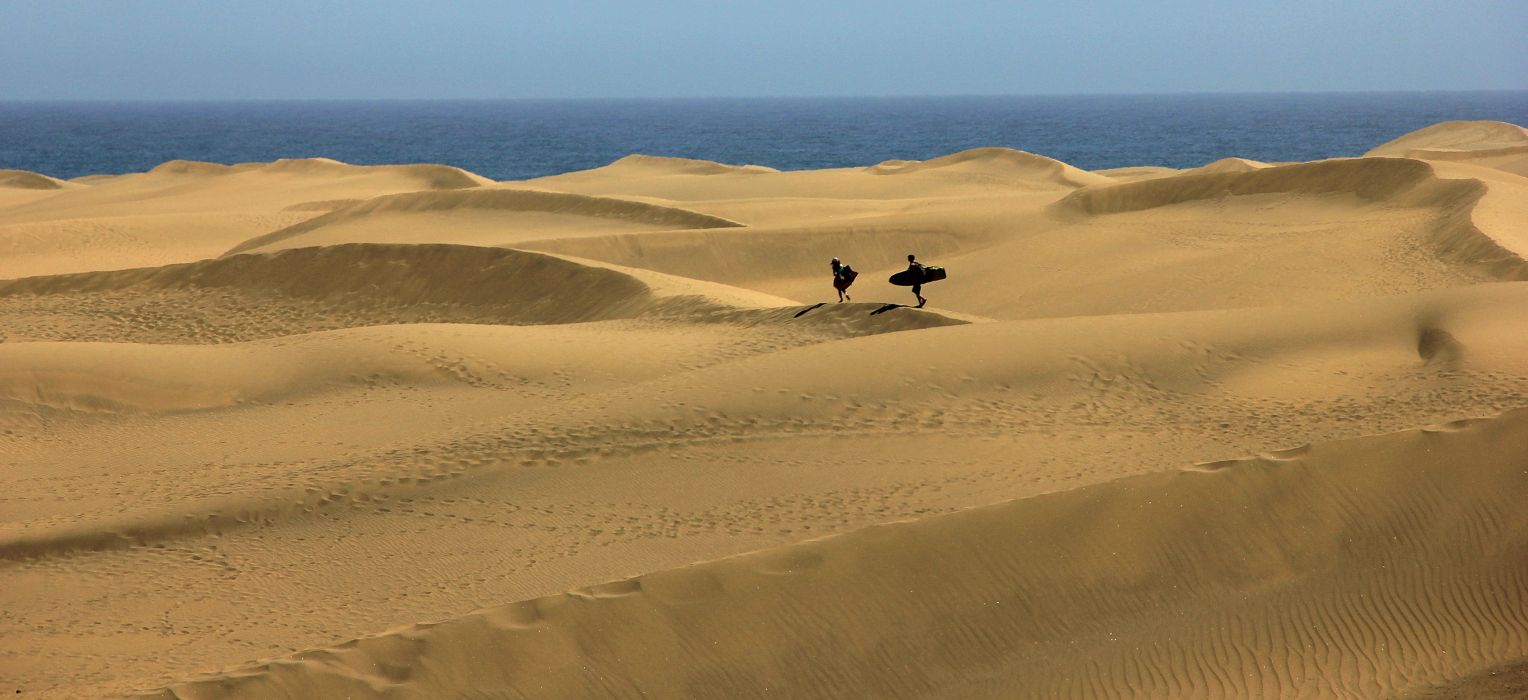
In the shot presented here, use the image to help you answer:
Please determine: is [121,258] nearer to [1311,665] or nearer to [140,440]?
[140,440]

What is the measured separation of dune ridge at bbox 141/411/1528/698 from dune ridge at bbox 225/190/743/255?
19.4 meters

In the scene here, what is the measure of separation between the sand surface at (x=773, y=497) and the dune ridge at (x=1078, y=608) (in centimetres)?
2

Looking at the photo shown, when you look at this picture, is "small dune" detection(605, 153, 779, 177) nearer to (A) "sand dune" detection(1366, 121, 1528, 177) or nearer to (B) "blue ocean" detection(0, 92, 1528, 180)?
(A) "sand dune" detection(1366, 121, 1528, 177)

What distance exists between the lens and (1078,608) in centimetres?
808

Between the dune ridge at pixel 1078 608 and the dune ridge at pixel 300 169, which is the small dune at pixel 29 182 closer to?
the dune ridge at pixel 300 169

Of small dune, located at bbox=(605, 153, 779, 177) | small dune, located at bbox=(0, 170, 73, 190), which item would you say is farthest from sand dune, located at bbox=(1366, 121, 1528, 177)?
small dune, located at bbox=(0, 170, 73, 190)

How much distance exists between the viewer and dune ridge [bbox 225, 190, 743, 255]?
27.7 metres

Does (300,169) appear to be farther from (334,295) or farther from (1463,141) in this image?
(1463,141)

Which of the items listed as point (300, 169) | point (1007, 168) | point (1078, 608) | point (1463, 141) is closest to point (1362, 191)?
point (1007, 168)

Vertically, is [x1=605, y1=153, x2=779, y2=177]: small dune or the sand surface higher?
[x1=605, y1=153, x2=779, y2=177]: small dune

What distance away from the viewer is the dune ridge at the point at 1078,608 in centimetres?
735

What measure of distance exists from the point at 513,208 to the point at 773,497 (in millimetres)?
21484

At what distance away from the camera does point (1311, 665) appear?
7.58m

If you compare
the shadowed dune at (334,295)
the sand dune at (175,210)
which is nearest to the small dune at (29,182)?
the sand dune at (175,210)
